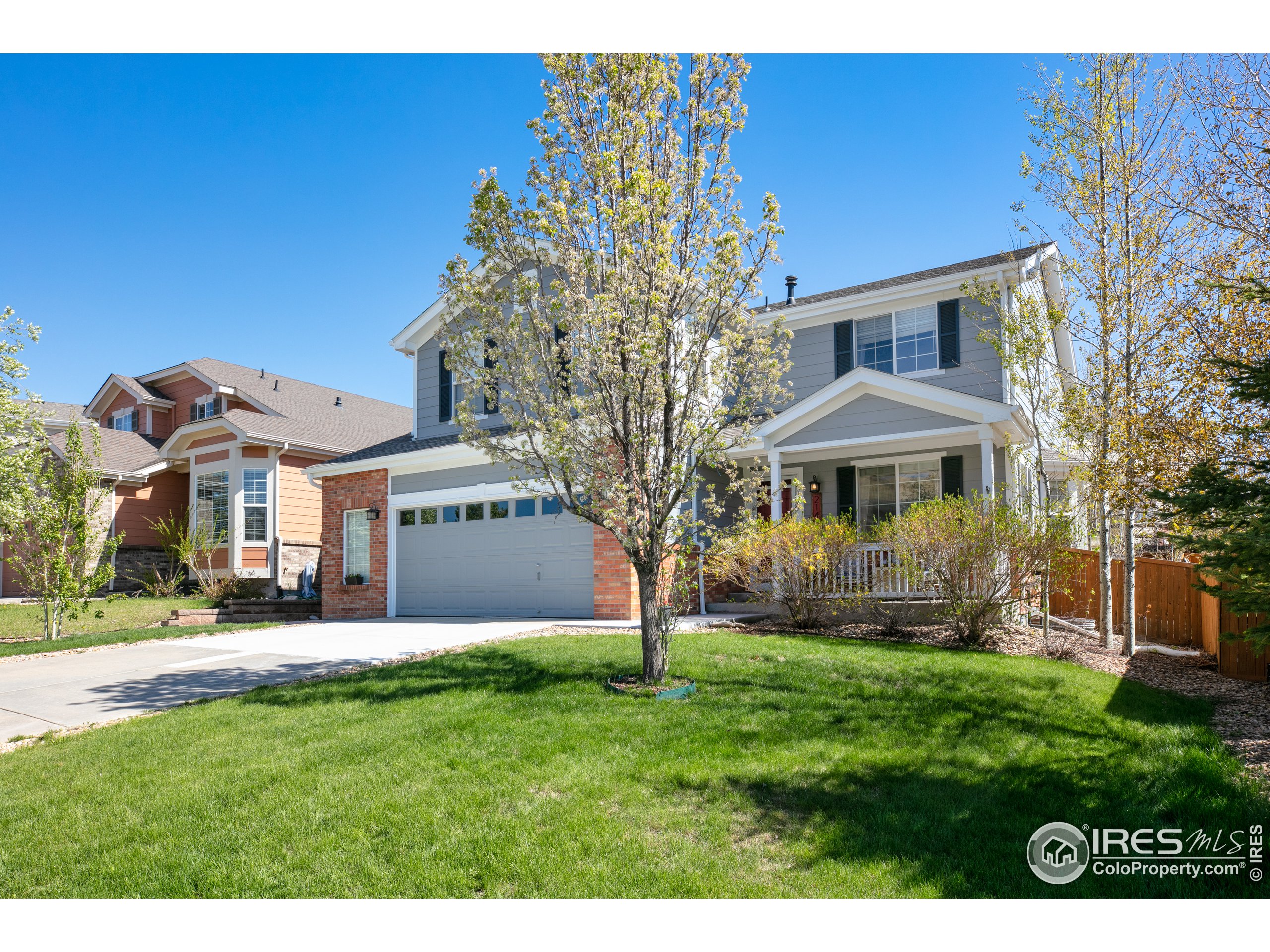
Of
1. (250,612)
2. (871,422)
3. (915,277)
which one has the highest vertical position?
(915,277)

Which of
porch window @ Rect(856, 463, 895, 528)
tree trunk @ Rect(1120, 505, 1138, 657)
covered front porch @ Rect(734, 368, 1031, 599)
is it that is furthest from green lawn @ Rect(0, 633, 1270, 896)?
porch window @ Rect(856, 463, 895, 528)

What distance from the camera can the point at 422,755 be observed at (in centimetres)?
477

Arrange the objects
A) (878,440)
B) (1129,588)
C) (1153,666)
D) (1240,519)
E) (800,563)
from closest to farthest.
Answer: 1. (1240,519)
2. (1153,666)
3. (1129,588)
4. (800,563)
5. (878,440)

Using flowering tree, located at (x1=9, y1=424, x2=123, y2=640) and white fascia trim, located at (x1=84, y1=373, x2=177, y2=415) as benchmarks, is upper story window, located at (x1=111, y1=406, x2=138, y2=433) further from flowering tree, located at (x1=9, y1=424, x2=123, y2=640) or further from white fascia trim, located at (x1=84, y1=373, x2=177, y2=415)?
flowering tree, located at (x1=9, y1=424, x2=123, y2=640)

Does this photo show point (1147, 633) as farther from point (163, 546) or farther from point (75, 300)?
point (163, 546)

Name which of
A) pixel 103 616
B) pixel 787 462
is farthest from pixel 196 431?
pixel 787 462

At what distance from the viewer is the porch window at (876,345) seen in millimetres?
13617

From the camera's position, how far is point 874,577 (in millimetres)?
10602

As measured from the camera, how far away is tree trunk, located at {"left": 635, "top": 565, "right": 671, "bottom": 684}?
Result: 641 centimetres

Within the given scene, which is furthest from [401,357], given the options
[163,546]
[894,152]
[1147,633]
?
[1147,633]

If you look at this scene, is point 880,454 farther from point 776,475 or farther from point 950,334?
point 950,334

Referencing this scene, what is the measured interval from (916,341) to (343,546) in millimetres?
12006

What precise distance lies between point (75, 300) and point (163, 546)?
10185mm

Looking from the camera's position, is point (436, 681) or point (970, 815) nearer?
point (970, 815)
